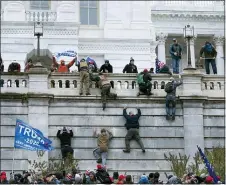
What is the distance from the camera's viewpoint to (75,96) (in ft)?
A: 146

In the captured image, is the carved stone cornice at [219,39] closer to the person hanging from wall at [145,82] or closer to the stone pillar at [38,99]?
the person hanging from wall at [145,82]

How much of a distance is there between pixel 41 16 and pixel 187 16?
62.0 feet

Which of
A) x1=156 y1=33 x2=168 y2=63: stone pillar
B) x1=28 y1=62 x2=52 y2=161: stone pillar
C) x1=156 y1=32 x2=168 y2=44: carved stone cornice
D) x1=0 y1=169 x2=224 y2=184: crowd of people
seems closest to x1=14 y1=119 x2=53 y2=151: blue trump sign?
x1=0 y1=169 x2=224 y2=184: crowd of people

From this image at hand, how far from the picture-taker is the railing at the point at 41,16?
5947 cm

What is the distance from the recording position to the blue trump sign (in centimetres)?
3941

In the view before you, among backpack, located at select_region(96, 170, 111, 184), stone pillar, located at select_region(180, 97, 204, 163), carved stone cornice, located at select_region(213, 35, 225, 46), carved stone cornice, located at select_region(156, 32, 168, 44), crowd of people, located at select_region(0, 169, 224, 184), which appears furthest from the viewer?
carved stone cornice, located at select_region(156, 32, 168, 44)

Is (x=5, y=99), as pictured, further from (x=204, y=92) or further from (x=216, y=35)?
(x=216, y=35)

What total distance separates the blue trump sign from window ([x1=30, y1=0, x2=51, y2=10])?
849 inches

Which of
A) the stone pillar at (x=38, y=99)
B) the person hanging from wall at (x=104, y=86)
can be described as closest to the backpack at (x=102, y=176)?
the stone pillar at (x=38, y=99)

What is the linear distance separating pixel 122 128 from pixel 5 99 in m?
4.99

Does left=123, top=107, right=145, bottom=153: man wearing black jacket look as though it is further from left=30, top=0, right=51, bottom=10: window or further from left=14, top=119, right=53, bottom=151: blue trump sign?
left=30, top=0, right=51, bottom=10: window

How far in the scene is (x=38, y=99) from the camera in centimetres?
4419

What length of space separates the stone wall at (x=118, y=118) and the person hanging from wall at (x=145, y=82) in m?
0.29

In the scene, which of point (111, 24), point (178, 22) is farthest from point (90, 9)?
point (178, 22)
